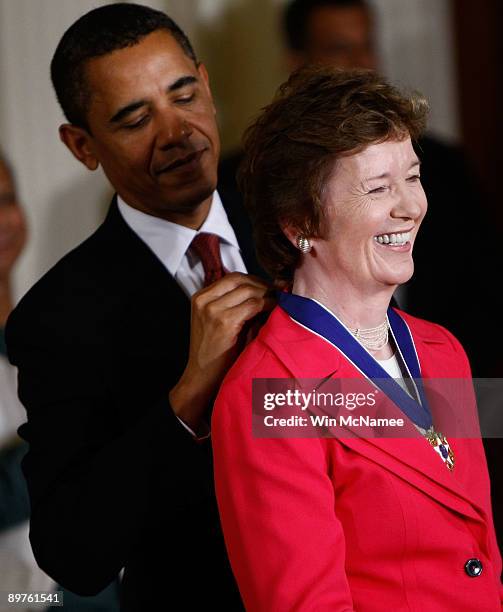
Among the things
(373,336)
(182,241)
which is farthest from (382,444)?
(182,241)

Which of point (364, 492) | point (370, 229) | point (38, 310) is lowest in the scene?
point (364, 492)

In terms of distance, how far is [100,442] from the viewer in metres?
1.65

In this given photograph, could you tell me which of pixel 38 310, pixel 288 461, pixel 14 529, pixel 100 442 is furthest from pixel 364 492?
pixel 14 529

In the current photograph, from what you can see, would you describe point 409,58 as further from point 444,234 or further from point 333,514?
point 333,514

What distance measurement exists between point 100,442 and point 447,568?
0.55m

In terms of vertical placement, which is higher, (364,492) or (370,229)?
(370,229)

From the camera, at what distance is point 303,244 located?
56.6 inches

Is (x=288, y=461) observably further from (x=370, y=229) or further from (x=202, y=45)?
(x=202, y=45)

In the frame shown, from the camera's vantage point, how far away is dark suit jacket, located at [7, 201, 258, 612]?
1.57m

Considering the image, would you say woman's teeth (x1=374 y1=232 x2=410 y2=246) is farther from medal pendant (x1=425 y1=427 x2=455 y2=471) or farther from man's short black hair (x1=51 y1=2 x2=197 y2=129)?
man's short black hair (x1=51 y1=2 x2=197 y2=129)

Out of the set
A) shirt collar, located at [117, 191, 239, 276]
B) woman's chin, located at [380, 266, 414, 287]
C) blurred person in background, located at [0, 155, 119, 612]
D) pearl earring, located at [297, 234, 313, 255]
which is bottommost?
blurred person in background, located at [0, 155, 119, 612]

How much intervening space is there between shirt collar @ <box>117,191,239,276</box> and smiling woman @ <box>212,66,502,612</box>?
0.27 metres

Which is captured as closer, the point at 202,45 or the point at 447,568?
the point at 447,568

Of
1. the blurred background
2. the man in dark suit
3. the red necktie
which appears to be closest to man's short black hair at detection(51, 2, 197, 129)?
the man in dark suit
